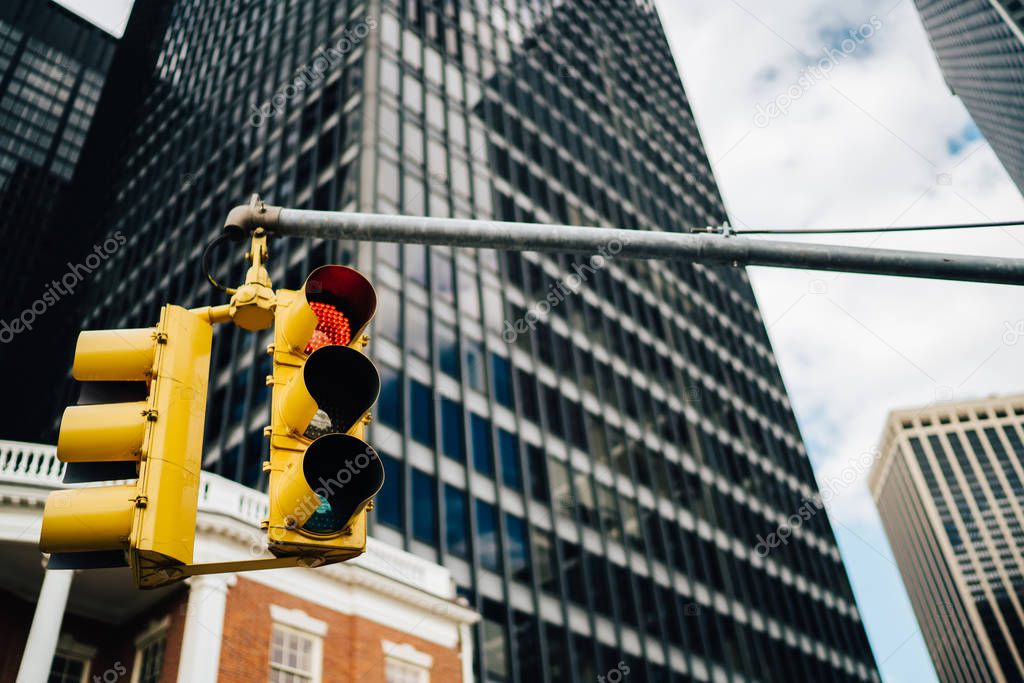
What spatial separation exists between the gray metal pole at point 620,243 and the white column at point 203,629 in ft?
43.1

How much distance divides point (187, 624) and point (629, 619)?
2619 centimetres

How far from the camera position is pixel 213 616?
1642 cm

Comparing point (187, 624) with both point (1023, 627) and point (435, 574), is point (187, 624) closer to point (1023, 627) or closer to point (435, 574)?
point (435, 574)

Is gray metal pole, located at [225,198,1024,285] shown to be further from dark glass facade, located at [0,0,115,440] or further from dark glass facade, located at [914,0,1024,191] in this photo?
dark glass facade, located at [914,0,1024,191]

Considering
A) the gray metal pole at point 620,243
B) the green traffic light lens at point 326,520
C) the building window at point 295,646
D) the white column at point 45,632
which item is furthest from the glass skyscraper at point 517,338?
the green traffic light lens at point 326,520

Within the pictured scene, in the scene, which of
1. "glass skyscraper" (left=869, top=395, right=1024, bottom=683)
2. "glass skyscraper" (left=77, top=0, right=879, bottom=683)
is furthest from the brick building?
"glass skyscraper" (left=869, top=395, right=1024, bottom=683)

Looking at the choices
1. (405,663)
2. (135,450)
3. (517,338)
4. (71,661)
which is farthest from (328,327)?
(517,338)

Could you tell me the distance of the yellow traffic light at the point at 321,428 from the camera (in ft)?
11.6

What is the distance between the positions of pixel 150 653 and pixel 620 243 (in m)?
15.8

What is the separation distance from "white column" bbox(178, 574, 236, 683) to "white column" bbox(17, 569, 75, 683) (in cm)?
229

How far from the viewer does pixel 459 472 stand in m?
34.7

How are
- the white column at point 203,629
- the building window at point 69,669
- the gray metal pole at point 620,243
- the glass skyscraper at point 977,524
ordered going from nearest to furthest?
1. the gray metal pole at point 620,243
2. the white column at point 203,629
3. the building window at point 69,669
4. the glass skyscraper at point 977,524

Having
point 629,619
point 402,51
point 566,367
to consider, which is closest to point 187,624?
point 629,619

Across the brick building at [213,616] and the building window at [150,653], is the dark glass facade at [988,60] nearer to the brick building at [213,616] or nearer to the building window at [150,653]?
the brick building at [213,616]
